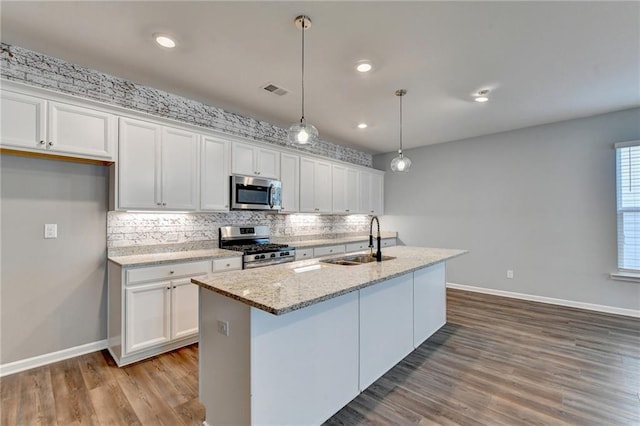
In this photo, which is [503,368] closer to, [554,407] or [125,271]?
[554,407]

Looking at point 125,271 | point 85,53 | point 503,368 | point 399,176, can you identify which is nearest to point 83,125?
point 85,53

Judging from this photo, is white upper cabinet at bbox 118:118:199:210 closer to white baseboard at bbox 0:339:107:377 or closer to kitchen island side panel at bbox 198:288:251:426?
white baseboard at bbox 0:339:107:377

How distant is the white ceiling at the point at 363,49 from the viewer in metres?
2.05

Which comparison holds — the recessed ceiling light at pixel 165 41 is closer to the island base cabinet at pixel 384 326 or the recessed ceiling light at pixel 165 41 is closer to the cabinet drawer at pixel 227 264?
the cabinet drawer at pixel 227 264

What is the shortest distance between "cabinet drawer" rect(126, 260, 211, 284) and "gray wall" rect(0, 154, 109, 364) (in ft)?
2.02

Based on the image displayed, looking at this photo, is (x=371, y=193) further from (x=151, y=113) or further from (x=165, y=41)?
(x=165, y=41)

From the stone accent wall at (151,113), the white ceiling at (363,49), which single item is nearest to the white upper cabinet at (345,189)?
the stone accent wall at (151,113)

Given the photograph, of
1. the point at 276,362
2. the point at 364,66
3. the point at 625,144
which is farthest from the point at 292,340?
the point at 625,144

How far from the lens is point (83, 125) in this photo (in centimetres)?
261

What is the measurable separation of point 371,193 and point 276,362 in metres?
4.91

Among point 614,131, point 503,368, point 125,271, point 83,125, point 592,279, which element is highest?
point 614,131

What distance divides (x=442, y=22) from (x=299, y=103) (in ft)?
6.28

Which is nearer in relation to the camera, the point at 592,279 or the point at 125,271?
the point at 125,271

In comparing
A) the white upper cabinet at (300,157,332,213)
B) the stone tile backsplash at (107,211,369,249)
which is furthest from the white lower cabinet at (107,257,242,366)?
the white upper cabinet at (300,157,332,213)
